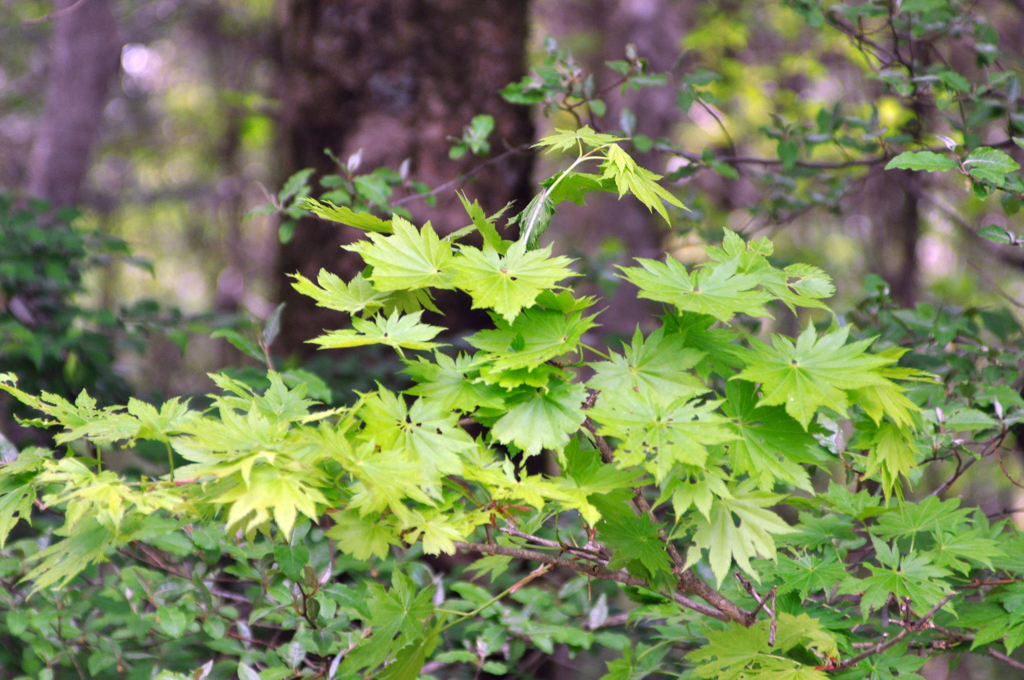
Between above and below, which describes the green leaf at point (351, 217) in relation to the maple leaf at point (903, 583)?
above

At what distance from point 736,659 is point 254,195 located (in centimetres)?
1062

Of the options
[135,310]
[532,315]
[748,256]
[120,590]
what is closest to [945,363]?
[748,256]

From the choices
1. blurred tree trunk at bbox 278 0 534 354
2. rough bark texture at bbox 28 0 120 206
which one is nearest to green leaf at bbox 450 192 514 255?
blurred tree trunk at bbox 278 0 534 354

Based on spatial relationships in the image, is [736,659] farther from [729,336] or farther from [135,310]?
[135,310]

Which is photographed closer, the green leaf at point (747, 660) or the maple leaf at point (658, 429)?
the maple leaf at point (658, 429)

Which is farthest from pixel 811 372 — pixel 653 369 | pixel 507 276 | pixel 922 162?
pixel 922 162

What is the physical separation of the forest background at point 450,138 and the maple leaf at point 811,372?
632mm

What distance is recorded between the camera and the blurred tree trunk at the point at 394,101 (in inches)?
120

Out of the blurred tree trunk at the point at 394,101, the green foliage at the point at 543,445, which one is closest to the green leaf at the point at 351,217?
the green foliage at the point at 543,445

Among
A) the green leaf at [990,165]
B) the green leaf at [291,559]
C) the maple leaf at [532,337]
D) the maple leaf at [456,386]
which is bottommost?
the green leaf at [291,559]

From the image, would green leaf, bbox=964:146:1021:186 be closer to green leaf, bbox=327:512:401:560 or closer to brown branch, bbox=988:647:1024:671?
brown branch, bbox=988:647:1024:671

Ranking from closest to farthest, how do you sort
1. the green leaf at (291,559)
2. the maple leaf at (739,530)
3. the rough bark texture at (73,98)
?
the maple leaf at (739,530) → the green leaf at (291,559) → the rough bark texture at (73,98)

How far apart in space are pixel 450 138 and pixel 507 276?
51.1 inches

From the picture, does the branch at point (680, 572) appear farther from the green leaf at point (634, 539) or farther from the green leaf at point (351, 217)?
the green leaf at point (351, 217)
